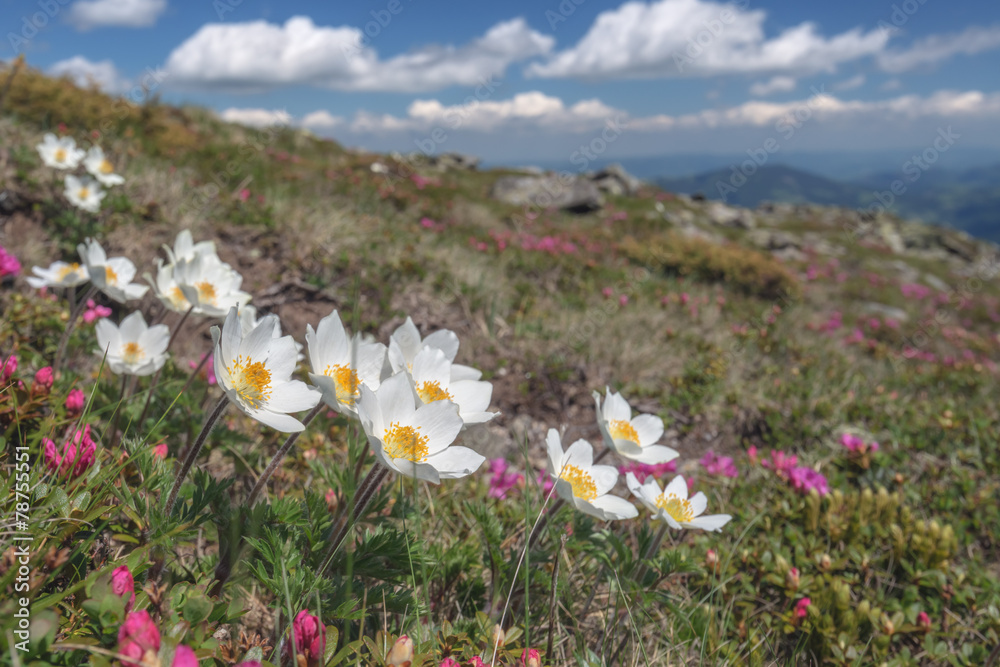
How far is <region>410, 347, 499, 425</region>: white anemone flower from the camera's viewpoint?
151 cm

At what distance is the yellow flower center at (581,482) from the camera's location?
1.71 m

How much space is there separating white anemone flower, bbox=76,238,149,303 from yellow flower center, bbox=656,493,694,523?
221cm

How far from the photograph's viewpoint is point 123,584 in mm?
1158

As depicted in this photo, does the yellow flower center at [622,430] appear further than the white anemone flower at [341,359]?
Yes

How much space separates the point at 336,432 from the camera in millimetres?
2986

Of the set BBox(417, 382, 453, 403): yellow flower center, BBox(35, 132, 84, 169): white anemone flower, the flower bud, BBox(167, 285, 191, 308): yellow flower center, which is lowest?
the flower bud

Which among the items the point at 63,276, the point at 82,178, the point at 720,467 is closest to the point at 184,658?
the point at 63,276

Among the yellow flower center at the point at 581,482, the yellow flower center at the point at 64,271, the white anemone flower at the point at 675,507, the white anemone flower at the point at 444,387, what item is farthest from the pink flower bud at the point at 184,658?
the yellow flower center at the point at 64,271

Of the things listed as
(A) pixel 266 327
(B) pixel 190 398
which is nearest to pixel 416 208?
(B) pixel 190 398

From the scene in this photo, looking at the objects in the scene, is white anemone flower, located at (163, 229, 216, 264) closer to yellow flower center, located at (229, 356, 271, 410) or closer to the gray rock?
yellow flower center, located at (229, 356, 271, 410)

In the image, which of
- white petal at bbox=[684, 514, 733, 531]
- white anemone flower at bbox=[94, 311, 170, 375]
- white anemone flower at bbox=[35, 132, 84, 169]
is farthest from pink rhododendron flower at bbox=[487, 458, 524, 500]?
white anemone flower at bbox=[35, 132, 84, 169]

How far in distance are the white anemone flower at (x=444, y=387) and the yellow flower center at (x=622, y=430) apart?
1.84ft

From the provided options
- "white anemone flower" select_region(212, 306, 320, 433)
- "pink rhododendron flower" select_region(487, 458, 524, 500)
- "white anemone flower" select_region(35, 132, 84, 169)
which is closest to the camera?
"white anemone flower" select_region(212, 306, 320, 433)

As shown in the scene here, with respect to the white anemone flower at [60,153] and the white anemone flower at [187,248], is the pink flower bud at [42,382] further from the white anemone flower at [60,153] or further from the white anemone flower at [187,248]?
the white anemone flower at [60,153]
